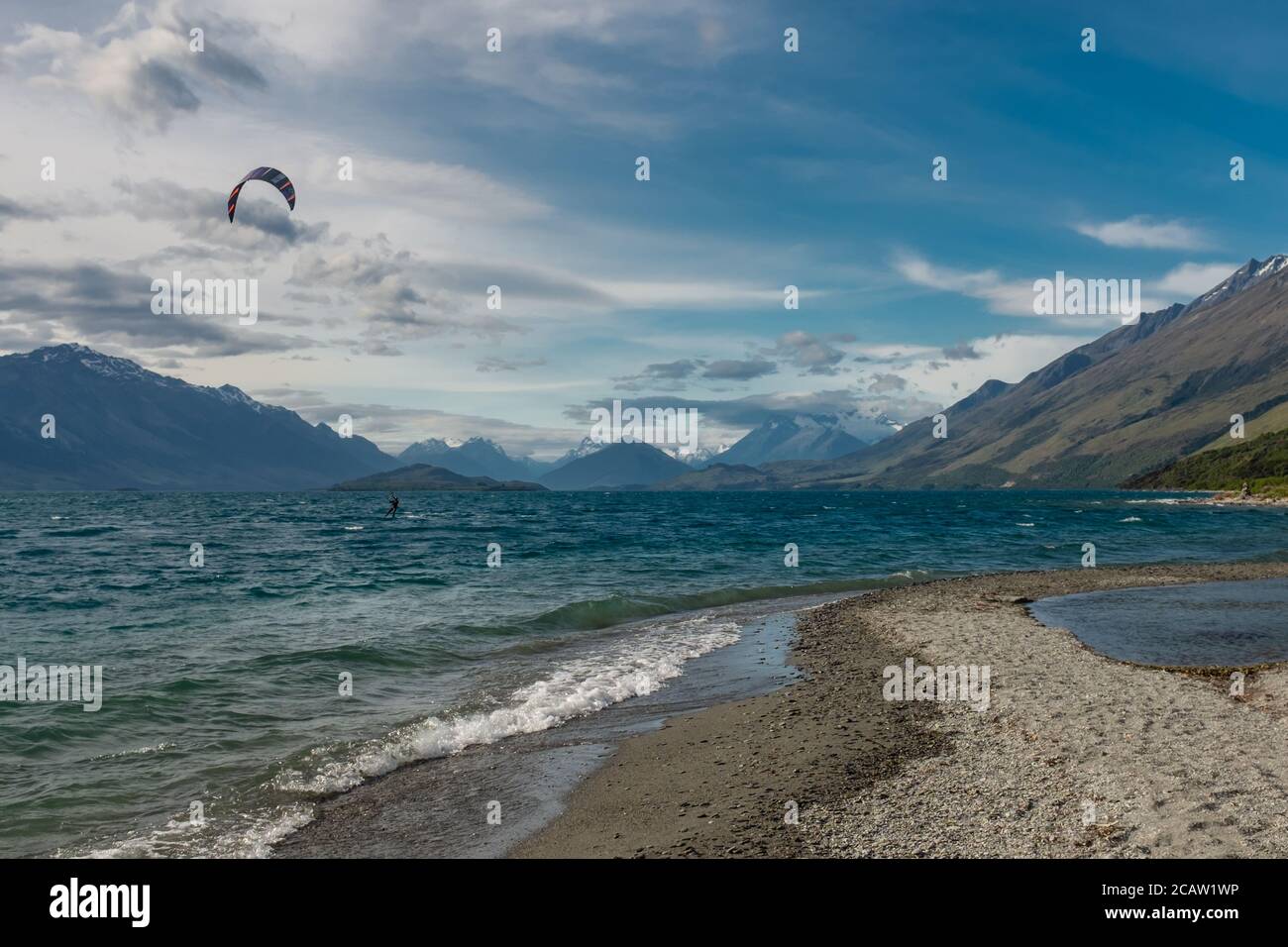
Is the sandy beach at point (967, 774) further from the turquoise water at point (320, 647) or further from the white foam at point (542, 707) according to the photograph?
the turquoise water at point (320, 647)

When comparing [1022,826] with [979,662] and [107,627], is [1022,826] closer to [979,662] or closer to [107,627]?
[979,662]

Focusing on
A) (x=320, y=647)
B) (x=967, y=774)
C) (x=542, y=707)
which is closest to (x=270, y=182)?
(x=320, y=647)

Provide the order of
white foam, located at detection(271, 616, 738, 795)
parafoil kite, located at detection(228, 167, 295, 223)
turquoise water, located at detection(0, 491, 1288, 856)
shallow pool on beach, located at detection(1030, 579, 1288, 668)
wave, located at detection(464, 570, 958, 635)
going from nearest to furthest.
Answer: turquoise water, located at detection(0, 491, 1288, 856), white foam, located at detection(271, 616, 738, 795), shallow pool on beach, located at detection(1030, 579, 1288, 668), wave, located at detection(464, 570, 958, 635), parafoil kite, located at detection(228, 167, 295, 223)

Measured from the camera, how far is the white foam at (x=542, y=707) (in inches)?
617

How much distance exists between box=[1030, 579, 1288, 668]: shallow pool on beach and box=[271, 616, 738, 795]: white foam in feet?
43.5

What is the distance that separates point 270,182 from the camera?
4641 centimetres

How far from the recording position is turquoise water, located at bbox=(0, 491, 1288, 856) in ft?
48.1

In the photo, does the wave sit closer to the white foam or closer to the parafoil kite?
the white foam

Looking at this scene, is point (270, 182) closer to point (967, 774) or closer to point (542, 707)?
point (542, 707)

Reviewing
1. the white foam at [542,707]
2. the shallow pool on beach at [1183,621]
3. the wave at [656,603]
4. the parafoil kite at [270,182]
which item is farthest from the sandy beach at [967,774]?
the parafoil kite at [270,182]

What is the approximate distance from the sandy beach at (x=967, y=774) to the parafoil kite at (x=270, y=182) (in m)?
41.0

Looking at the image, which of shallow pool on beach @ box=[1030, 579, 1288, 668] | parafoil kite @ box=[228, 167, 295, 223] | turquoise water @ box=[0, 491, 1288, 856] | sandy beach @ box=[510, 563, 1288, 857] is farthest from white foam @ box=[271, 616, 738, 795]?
parafoil kite @ box=[228, 167, 295, 223]
